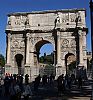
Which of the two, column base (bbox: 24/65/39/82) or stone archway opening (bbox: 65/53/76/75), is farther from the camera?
stone archway opening (bbox: 65/53/76/75)

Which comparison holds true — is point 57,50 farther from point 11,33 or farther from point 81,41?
point 11,33

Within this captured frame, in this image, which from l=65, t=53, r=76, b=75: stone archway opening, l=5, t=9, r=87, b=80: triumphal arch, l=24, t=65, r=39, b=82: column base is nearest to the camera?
l=24, t=65, r=39, b=82: column base

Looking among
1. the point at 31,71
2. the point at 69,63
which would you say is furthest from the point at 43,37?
the point at 69,63

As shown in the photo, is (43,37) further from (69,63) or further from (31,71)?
(69,63)

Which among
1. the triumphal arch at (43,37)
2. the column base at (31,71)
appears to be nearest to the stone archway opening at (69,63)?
the triumphal arch at (43,37)

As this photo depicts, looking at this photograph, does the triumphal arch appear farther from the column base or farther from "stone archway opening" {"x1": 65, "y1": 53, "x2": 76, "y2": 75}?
"stone archway opening" {"x1": 65, "y1": 53, "x2": 76, "y2": 75}

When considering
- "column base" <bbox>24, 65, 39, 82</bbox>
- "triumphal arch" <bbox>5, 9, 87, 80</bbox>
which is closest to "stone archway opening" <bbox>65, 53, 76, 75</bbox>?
"triumphal arch" <bbox>5, 9, 87, 80</bbox>

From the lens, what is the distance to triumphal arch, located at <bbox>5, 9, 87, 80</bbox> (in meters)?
37.0

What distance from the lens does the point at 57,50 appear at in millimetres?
37250

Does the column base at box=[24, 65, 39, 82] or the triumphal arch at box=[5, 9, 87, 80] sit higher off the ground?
the triumphal arch at box=[5, 9, 87, 80]

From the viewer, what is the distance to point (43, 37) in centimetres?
3838

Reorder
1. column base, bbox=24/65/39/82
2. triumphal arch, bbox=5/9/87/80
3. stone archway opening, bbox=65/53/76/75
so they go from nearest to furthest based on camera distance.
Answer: column base, bbox=24/65/39/82, triumphal arch, bbox=5/9/87/80, stone archway opening, bbox=65/53/76/75

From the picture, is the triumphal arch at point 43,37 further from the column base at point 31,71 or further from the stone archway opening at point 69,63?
the stone archway opening at point 69,63

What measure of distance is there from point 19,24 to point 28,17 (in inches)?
65.2
